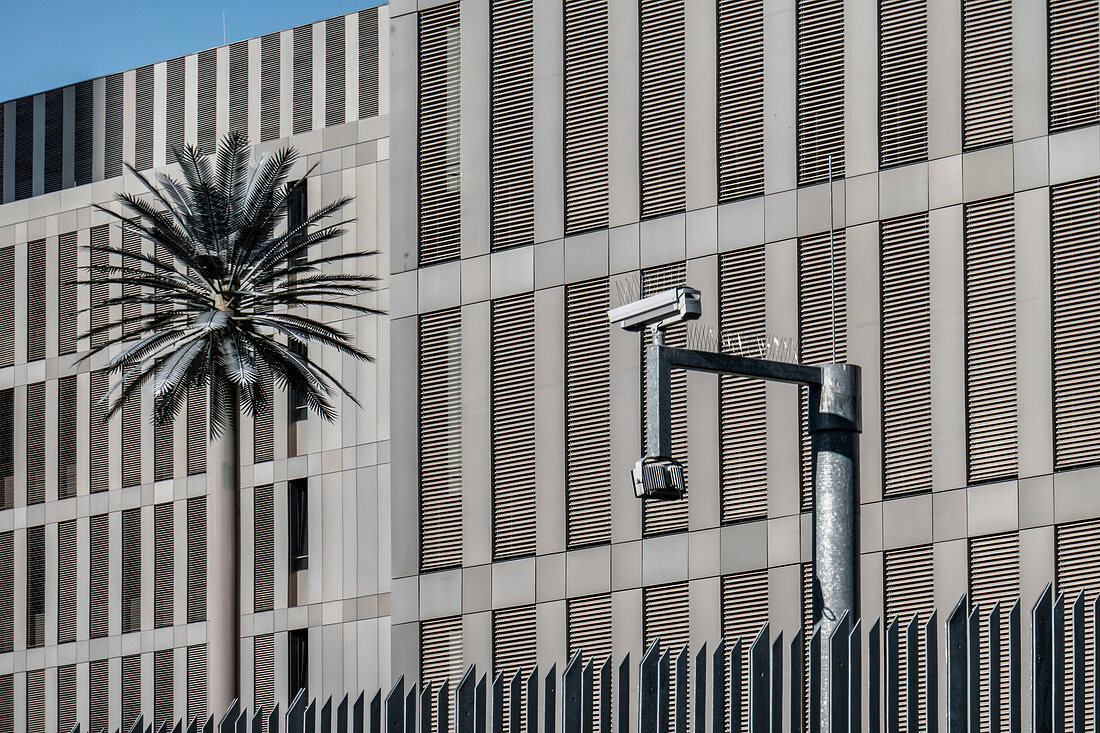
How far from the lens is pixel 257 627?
188 feet

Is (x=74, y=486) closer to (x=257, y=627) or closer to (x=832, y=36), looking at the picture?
(x=257, y=627)

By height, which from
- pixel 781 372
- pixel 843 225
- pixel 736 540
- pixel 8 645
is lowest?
pixel 8 645

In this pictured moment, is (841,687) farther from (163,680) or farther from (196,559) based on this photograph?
(163,680)

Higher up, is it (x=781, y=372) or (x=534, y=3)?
(x=534, y=3)

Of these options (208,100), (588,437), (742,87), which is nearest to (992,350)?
(742,87)

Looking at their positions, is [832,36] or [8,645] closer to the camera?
[832,36]

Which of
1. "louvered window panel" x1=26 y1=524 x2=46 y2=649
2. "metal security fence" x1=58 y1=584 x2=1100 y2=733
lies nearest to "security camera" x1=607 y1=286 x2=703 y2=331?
"metal security fence" x1=58 y1=584 x2=1100 y2=733

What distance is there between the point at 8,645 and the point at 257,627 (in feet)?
32.2

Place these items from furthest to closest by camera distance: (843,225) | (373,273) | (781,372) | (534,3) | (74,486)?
(74,486) → (373,273) → (534,3) → (843,225) → (781,372)

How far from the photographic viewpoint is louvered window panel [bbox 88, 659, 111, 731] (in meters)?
60.1

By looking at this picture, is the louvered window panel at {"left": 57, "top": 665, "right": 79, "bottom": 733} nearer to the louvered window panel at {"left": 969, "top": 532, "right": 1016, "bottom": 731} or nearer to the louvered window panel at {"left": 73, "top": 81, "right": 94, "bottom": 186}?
the louvered window panel at {"left": 73, "top": 81, "right": 94, "bottom": 186}

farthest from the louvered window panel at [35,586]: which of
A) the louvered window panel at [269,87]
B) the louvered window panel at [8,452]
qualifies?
the louvered window panel at [269,87]

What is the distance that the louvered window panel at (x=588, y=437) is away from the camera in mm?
35906

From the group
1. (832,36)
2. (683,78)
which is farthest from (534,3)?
(832,36)
